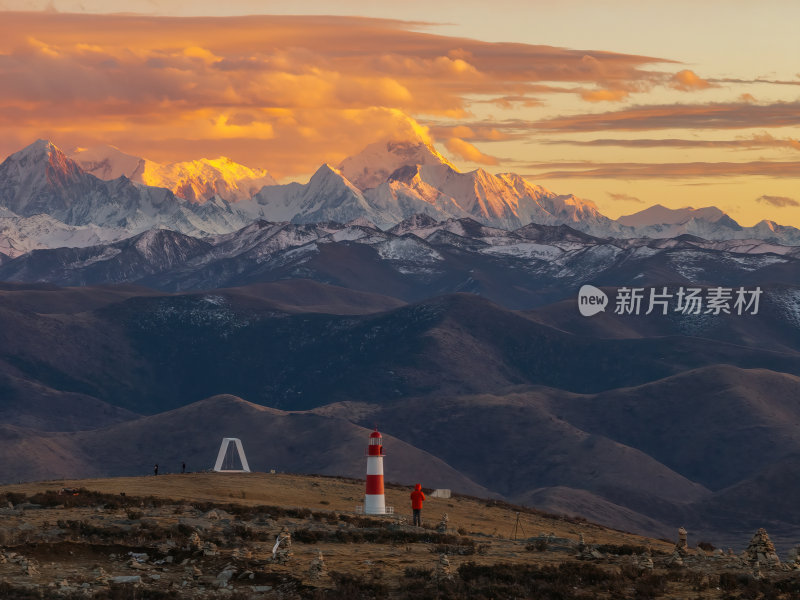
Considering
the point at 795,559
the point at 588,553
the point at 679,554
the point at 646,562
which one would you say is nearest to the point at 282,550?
the point at 588,553

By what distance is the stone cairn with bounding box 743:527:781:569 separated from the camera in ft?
128

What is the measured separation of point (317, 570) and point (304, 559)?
3.19 meters

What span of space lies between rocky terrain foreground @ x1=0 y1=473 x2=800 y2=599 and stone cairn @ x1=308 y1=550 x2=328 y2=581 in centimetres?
4

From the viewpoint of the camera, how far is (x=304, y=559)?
4072 cm

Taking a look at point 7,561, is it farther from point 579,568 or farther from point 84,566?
point 579,568

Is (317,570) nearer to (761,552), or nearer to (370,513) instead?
(761,552)

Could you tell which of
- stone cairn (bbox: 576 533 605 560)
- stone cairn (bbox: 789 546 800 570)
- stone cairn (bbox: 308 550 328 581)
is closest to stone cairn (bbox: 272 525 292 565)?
stone cairn (bbox: 308 550 328 581)

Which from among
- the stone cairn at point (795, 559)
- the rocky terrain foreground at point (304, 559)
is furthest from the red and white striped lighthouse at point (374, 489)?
the stone cairn at point (795, 559)

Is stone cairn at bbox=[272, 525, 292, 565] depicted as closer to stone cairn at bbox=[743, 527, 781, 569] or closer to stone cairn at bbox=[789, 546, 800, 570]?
stone cairn at bbox=[743, 527, 781, 569]

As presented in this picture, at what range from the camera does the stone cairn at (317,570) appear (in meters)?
37.4

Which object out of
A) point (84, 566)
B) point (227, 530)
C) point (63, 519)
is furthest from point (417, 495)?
point (84, 566)

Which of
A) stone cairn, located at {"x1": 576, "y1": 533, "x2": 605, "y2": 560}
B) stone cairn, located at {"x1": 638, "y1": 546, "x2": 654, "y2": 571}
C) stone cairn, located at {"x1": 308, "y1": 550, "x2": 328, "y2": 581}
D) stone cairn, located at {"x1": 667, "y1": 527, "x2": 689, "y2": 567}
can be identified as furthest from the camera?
stone cairn, located at {"x1": 576, "y1": 533, "x2": 605, "y2": 560}

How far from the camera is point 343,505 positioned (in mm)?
63656

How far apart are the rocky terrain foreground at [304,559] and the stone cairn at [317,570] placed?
0.13 ft
